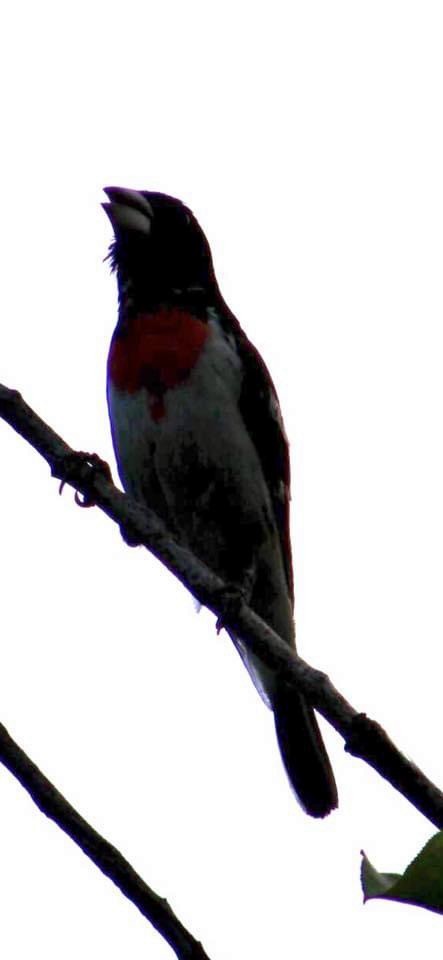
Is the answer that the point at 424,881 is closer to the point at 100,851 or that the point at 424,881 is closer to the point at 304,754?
the point at 100,851

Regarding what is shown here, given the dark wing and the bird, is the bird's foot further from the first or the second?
the dark wing

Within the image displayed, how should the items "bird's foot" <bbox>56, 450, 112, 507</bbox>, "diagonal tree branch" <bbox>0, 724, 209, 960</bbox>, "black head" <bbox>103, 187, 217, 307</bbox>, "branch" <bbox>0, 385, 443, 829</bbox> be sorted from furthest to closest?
"black head" <bbox>103, 187, 217, 307</bbox> < "bird's foot" <bbox>56, 450, 112, 507</bbox> < "branch" <bbox>0, 385, 443, 829</bbox> < "diagonal tree branch" <bbox>0, 724, 209, 960</bbox>

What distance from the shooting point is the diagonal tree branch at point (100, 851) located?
1.84 meters

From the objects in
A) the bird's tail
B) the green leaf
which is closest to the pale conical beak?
the bird's tail

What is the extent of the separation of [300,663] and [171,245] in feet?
11.5

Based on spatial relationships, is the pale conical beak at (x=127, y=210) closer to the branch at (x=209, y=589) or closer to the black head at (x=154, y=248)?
the black head at (x=154, y=248)

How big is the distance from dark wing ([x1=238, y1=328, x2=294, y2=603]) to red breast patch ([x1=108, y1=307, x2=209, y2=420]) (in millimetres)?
269

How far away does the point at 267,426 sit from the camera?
569 centimetres

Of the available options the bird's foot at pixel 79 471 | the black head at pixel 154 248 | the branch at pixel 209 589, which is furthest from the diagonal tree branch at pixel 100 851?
the black head at pixel 154 248

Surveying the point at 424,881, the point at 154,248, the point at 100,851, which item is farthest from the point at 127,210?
the point at 424,881

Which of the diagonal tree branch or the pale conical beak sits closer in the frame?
the diagonal tree branch

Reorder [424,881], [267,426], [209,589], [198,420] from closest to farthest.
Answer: [424,881] < [209,589] < [198,420] < [267,426]

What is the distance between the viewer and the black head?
5.75 m

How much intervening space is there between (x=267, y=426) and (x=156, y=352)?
1.97 feet
